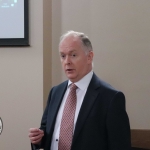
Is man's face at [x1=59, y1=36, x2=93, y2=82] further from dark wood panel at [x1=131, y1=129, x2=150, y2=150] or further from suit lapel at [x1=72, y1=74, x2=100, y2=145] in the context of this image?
dark wood panel at [x1=131, y1=129, x2=150, y2=150]

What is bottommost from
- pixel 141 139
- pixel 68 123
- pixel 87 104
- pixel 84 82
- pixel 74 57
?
pixel 141 139

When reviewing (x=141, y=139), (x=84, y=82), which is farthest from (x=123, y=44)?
(x=84, y=82)

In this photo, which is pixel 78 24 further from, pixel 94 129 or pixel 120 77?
pixel 94 129

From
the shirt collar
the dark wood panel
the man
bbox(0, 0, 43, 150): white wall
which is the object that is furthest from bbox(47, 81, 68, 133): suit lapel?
the dark wood panel

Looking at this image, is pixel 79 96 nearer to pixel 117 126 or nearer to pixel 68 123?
pixel 68 123

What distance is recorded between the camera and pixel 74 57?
143cm

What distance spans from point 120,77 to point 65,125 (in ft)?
3.32

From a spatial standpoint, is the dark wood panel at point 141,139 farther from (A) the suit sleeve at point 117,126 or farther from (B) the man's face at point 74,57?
(B) the man's face at point 74,57

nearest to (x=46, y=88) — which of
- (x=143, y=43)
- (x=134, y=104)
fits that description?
(x=134, y=104)

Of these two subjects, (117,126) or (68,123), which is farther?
(68,123)

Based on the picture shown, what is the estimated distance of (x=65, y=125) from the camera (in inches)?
56.3

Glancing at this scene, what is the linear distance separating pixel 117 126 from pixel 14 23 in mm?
1369

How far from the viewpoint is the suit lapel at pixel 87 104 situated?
1347 millimetres

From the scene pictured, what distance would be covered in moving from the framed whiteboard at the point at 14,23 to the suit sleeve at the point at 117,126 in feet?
3.77
